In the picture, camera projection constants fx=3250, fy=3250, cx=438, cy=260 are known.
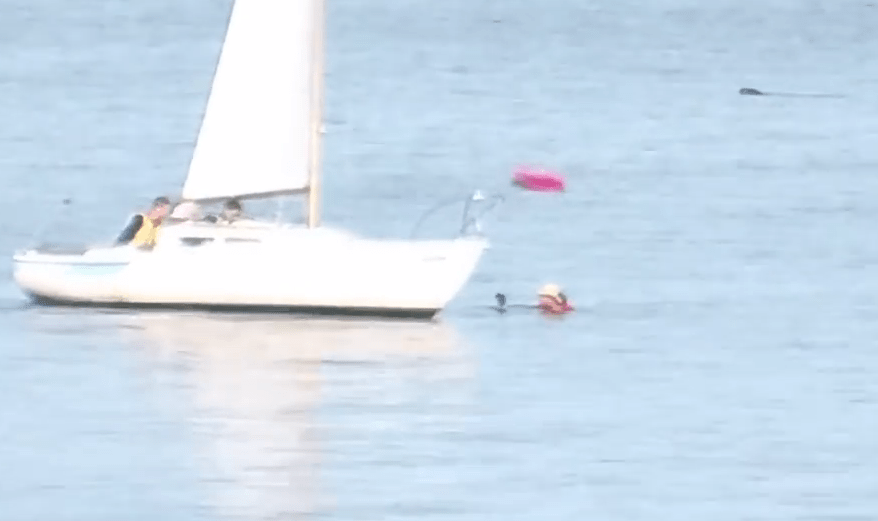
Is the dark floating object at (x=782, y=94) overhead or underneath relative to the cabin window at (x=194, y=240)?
underneath

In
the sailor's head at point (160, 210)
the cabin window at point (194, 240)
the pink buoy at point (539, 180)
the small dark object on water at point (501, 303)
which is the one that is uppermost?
the sailor's head at point (160, 210)

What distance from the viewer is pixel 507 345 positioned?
112ft

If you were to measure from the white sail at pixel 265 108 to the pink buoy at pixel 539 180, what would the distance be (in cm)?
1760

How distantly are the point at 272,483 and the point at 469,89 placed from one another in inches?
2222

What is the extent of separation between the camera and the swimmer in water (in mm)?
36844

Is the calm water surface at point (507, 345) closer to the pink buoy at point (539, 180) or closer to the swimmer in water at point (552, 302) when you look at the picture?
the swimmer in water at point (552, 302)

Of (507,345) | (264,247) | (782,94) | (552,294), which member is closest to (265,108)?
(264,247)

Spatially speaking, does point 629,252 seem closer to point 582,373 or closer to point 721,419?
point 582,373

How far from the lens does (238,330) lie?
3425cm

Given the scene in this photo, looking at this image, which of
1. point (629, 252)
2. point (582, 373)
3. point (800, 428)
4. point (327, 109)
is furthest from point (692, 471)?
point (327, 109)

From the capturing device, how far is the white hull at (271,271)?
34.2 meters

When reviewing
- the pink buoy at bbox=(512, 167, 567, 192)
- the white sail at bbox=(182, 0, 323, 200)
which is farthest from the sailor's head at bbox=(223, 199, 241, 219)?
the pink buoy at bbox=(512, 167, 567, 192)

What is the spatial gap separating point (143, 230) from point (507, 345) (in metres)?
4.08

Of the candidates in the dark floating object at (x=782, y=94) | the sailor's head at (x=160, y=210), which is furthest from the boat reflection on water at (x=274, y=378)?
the dark floating object at (x=782, y=94)
